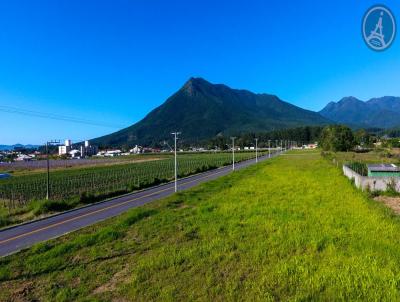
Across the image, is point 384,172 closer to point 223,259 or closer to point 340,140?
point 223,259

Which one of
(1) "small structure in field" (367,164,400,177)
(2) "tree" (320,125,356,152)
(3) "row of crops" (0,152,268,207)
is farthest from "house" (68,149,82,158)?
(1) "small structure in field" (367,164,400,177)

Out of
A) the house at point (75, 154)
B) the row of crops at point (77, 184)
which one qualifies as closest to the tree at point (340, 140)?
the row of crops at point (77, 184)

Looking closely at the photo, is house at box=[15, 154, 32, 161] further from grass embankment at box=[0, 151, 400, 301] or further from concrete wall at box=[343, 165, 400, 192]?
concrete wall at box=[343, 165, 400, 192]

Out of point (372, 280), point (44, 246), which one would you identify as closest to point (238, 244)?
point (372, 280)

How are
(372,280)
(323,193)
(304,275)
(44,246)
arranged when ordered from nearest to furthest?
(372,280), (304,275), (44,246), (323,193)

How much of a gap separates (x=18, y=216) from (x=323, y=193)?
20710 mm

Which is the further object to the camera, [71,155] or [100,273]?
[71,155]

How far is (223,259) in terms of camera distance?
1057 cm

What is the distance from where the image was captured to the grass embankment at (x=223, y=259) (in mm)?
8273

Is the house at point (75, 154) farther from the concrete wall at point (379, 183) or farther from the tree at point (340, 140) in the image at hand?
the concrete wall at point (379, 183)

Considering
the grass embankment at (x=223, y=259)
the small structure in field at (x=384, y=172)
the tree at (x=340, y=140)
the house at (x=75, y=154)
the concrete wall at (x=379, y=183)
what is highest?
the tree at (x=340, y=140)

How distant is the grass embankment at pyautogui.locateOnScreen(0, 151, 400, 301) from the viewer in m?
8.27

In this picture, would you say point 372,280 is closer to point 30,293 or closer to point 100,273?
point 100,273

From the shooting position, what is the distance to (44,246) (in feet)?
42.9
